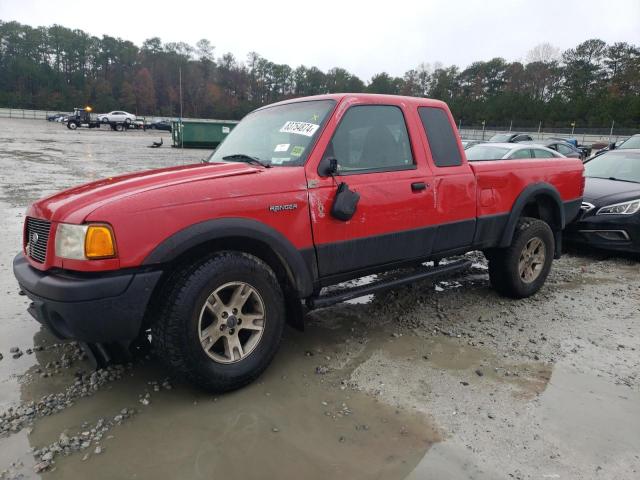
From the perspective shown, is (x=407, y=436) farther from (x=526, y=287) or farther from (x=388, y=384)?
(x=526, y=287)

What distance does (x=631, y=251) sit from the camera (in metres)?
6.33

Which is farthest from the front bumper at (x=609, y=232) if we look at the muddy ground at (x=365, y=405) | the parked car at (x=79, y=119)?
the parked car at (x=79, y=119)

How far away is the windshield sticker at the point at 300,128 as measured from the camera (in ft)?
11.3

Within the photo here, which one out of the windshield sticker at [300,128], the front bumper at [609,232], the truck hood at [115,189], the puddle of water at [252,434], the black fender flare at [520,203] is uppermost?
the windshield sticker at [300,128]

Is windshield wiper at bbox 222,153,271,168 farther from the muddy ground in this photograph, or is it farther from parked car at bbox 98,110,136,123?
parked car at bbox 98,110,136,123

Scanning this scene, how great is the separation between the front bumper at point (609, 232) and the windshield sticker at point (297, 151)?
4994 mm

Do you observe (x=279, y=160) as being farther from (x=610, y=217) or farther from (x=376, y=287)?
(x=610, y=217)

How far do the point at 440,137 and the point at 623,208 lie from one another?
384 cm

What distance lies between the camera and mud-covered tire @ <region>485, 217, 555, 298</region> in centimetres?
470

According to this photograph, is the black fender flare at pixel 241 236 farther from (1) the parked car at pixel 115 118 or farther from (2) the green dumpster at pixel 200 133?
(1) the parked car at pixel 115 118

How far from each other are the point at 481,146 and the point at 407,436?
31.9 feet

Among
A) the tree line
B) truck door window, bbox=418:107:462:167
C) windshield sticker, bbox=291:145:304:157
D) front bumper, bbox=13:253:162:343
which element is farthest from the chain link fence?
front bumper, bbox=13:253:162:343

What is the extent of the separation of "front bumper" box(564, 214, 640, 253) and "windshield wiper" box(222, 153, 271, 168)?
5175mm

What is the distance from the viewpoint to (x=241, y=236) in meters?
2.92
